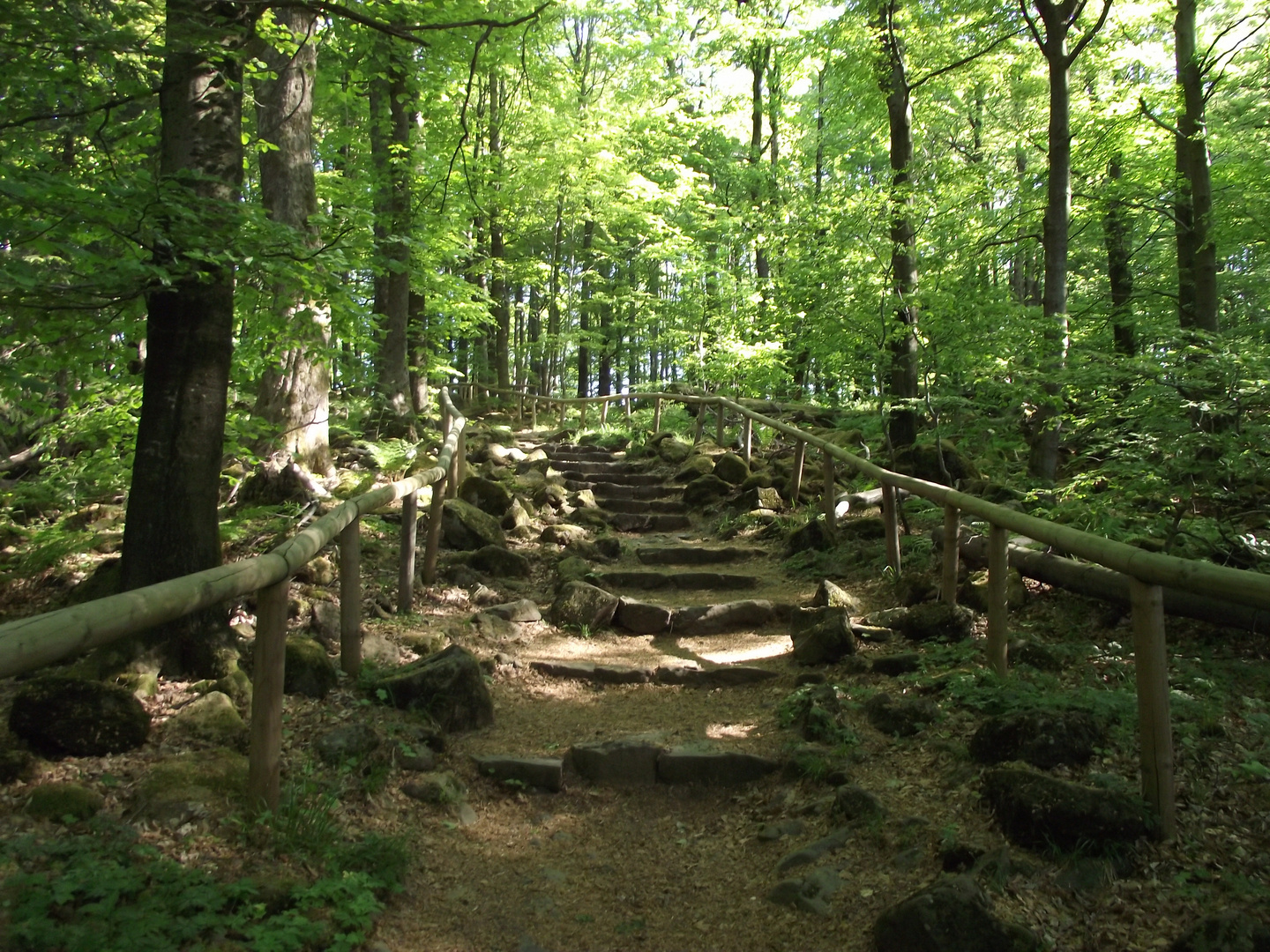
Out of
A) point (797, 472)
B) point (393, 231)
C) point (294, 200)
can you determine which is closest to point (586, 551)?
point (797, 472)

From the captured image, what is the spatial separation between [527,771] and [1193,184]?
32.4ft

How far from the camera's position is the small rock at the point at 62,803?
2.81 m

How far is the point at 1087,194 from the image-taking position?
11.2 metres

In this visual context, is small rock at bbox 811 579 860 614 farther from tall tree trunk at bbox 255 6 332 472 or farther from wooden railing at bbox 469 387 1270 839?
tall tree trunk at bbox 255 6 332 472

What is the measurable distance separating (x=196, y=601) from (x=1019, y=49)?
45.2 feet

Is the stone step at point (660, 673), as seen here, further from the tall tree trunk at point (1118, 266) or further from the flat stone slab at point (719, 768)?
the tall tree trunk at point (1118, 266)

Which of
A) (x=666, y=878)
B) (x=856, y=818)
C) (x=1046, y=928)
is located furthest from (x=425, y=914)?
(x=1046, y=928)

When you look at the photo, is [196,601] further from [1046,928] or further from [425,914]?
[1046,928]

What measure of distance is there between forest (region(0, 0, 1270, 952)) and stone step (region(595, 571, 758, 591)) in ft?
0.10

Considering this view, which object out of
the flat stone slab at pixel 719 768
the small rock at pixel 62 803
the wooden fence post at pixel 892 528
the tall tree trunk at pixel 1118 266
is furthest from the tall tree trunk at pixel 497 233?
the small rock at pixel 62 803

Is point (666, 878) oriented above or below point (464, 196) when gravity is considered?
below

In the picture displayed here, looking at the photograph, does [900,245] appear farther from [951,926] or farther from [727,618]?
[951,926]

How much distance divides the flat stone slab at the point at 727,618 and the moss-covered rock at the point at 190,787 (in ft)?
13.1

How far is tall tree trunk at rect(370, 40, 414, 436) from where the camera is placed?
1101 centimetres
